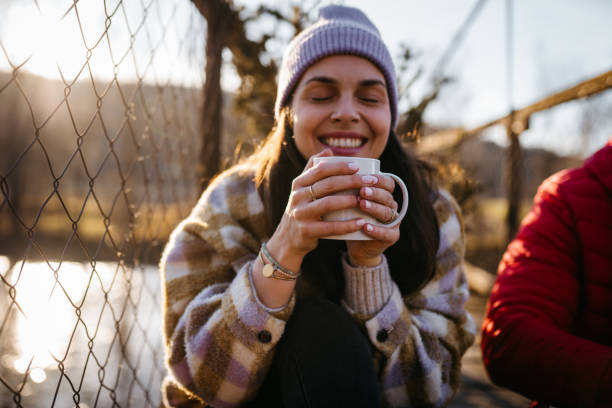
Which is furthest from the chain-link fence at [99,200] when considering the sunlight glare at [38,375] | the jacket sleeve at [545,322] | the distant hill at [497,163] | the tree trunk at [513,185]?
the tree trunk at [513,185]

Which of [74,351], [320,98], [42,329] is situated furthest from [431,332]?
[42,329]

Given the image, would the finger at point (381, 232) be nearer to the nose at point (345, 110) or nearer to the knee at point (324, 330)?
the knee at point (324, 330)

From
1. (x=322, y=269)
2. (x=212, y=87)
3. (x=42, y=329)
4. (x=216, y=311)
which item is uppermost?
(x=212, y=87)

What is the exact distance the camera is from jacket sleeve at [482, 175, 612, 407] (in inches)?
40.4

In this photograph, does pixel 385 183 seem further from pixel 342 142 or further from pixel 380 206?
pixel 342 142

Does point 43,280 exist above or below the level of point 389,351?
below

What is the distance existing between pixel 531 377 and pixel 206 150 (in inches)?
66.4

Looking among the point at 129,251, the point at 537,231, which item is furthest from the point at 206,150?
the point at 537,231

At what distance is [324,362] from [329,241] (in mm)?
479

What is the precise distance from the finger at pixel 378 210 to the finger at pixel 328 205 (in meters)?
0.02

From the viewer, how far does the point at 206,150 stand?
211 centimetres

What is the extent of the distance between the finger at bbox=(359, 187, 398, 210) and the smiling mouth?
395 mm

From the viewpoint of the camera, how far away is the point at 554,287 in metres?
1.23

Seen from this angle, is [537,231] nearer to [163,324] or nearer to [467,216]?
[467,216]
